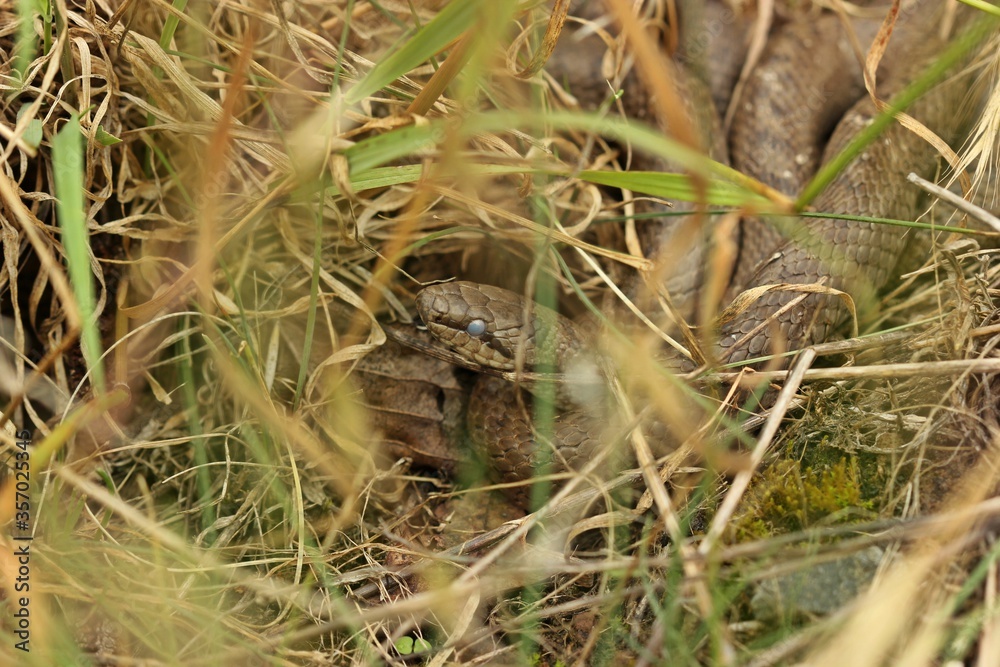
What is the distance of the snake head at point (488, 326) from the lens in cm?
329

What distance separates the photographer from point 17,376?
3041 mm

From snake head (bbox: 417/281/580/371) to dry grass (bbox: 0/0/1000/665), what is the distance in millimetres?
263

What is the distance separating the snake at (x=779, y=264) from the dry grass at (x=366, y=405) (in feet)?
0.74

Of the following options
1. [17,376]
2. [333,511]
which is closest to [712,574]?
[333,511]

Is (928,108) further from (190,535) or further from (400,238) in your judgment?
(190,535)

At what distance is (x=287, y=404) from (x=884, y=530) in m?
2.43

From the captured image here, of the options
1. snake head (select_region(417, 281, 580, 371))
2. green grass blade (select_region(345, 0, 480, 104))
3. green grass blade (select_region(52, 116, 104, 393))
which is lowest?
snake head (select_region(417, 281, 580, 371))

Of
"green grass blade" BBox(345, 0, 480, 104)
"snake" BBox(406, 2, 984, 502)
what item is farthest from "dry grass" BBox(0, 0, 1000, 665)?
"snake" BBox(406, 2, 984, 502)

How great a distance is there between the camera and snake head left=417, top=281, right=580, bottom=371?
3295 millimetres

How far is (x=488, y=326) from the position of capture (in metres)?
3.31

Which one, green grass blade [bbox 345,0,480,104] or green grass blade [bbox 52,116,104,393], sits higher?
green grass blade [bbox 345,0,480,104]

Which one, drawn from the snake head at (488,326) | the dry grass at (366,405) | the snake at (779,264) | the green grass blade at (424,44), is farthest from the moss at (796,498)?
the green grass blade at (424,44)

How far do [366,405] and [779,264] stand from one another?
1.98m

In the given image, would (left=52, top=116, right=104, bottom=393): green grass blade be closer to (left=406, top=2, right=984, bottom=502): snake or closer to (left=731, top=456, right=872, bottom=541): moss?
(left=406, top=2, right=984, bottom=502): snake
